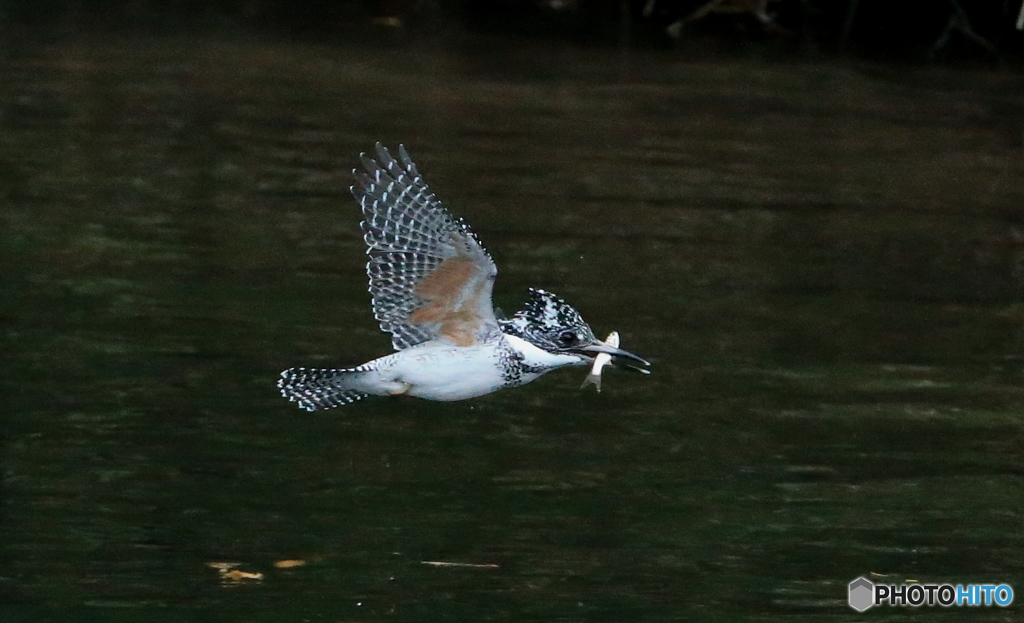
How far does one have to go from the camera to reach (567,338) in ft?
21.4

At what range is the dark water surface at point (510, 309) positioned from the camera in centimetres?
656

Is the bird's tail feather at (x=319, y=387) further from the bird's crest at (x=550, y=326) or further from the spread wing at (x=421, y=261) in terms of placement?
the bird's crest at (x=550, y=326)

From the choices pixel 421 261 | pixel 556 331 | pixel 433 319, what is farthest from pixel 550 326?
pixel 421 261

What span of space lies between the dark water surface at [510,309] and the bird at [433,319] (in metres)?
0.66

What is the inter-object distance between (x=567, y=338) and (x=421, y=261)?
0.71 metres

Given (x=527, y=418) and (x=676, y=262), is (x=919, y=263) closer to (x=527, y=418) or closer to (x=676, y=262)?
(x=676, y=262)

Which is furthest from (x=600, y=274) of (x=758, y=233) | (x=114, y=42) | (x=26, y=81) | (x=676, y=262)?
(x=114, y=42)

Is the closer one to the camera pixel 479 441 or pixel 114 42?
pixel 479 441

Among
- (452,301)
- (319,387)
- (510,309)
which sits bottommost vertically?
(510,309)

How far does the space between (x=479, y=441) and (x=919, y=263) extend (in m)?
4.26

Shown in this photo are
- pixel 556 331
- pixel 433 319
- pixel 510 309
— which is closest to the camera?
pixel 433 319

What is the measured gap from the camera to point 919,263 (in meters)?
11.0

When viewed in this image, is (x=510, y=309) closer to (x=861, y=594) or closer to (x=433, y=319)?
(x=433, y=319)

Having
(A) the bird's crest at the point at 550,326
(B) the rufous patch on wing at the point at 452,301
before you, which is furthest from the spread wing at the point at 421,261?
(A) the bird's crest at the point at 550,326
